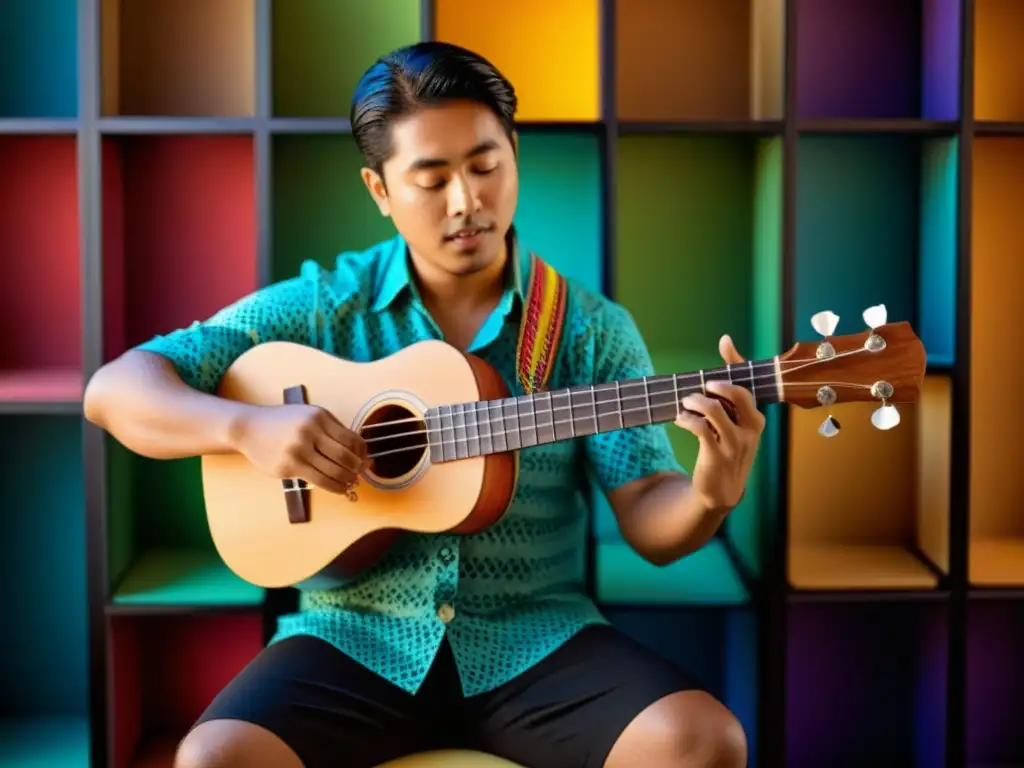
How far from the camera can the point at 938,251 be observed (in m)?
2.48

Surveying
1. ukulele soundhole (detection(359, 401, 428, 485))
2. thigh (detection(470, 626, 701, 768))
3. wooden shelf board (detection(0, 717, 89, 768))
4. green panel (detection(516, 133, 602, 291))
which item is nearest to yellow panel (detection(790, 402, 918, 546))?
green panel (detection(516, 133, 602, 291))

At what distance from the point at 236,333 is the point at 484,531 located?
0.54 metres

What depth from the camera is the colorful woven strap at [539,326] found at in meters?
2.07

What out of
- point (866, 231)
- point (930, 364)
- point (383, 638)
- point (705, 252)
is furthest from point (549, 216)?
point (383, 638)

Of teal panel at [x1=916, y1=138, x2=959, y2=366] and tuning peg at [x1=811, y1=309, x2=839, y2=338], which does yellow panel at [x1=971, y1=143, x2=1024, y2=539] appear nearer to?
teal panel at [x1=916, y1=138, x2=959, y2=366]

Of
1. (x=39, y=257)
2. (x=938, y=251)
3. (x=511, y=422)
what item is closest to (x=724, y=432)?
(x=511, y=422)

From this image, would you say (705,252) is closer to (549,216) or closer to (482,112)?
(549,216)

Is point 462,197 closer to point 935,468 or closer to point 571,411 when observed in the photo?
point 571,411

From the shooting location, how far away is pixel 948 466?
7.82 feet

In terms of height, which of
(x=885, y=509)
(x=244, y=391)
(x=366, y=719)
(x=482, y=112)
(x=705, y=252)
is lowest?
(x=366, y=719)

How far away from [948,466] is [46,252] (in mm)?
1942

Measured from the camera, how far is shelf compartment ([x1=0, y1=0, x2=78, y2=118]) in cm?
268

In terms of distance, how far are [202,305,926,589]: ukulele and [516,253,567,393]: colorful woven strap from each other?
5.0 inches

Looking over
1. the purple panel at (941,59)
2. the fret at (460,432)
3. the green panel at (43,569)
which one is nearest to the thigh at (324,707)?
Answer: the fret at (460,432)
